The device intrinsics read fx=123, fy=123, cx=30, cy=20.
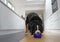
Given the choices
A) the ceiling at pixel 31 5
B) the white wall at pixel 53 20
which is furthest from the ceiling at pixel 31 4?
the white wall at pixel 53 20

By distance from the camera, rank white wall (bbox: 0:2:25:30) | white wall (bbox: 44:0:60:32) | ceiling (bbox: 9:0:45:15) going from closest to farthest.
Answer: white wall (bbox: 0:2:25:30)
white wall (bbox: 44:0:60:32)
ceiling (bbox: 9:0:45:15)

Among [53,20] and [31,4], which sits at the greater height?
[31,4]

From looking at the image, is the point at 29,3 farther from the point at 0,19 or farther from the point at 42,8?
the point at 0,19

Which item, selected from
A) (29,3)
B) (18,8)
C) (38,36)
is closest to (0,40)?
(38,36)

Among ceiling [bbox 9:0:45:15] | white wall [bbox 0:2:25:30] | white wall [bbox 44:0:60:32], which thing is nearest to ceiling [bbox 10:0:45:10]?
ceiling [bbox 9:0:45:15]

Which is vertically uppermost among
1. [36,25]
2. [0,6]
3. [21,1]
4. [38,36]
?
[21,1]

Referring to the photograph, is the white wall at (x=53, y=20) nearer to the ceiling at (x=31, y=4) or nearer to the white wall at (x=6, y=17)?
the white wall at (x=6, y=17)

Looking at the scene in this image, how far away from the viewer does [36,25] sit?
6.86 feet

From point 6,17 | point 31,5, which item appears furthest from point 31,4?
point 6,17

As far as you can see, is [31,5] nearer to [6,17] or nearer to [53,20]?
[53,20]

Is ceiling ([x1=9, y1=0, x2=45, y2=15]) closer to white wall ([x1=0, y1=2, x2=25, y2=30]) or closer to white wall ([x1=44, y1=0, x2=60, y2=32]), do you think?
white wall ([x1=44, y1=0, x2=60, y2=32])

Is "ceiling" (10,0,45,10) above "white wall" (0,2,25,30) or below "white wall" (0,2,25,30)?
above

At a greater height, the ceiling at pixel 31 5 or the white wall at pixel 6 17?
the ceiling at pixel 31 5

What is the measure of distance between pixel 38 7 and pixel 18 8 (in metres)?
1.53
